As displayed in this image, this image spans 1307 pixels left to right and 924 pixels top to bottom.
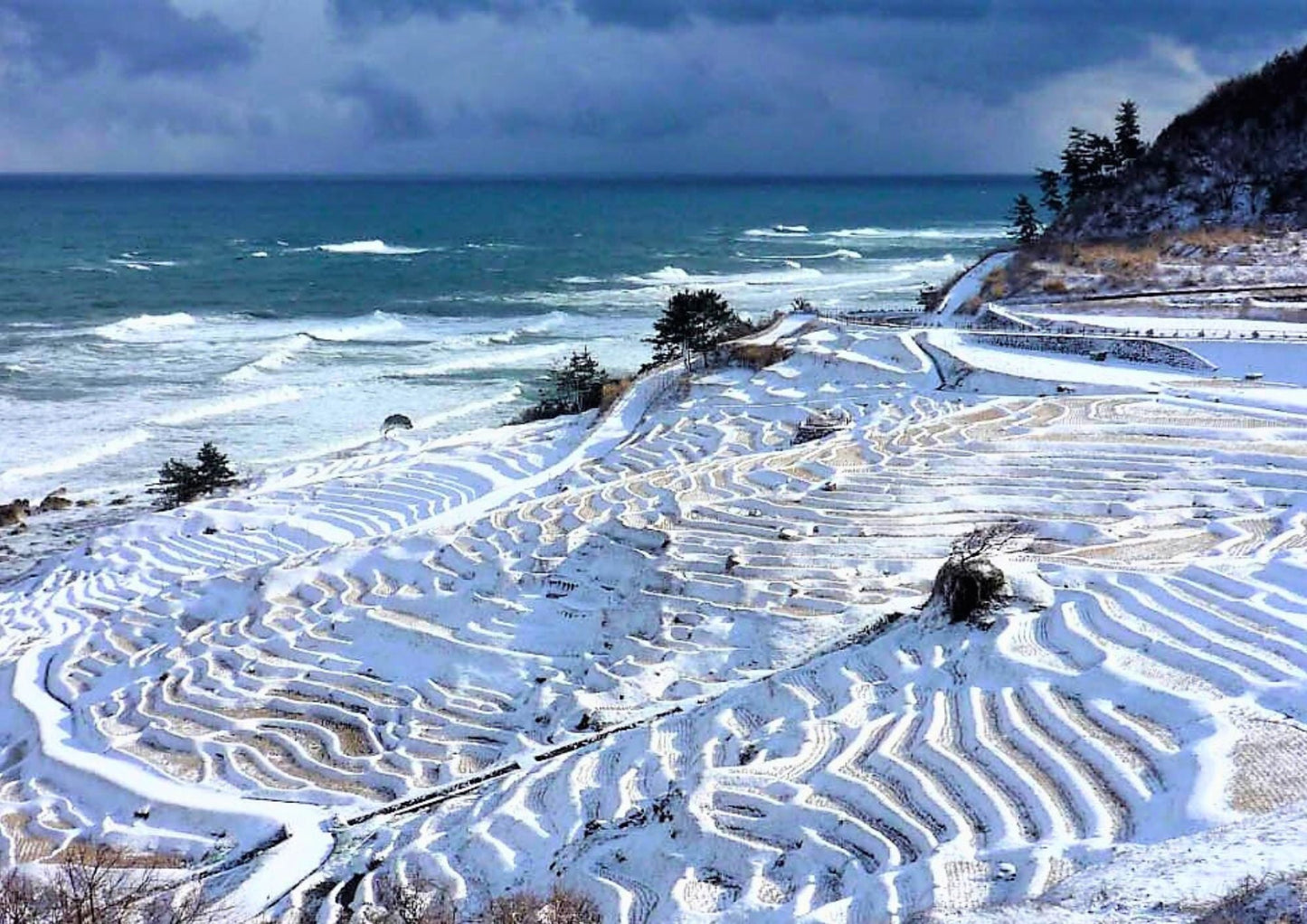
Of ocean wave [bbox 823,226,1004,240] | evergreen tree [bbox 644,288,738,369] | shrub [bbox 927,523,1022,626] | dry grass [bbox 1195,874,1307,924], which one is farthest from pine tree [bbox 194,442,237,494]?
ocean wave [bbox 823,226,1004,240]

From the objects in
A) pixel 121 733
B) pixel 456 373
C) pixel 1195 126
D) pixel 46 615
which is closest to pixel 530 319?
pixel 456 373

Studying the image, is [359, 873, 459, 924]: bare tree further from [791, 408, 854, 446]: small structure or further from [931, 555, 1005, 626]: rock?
[791, 408, 854, 446]: small structure

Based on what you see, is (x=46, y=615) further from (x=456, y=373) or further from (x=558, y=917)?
(x=456, y=373)

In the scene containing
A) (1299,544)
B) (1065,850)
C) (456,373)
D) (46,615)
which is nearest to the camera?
(1065,850)

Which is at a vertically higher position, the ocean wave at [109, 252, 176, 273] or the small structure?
the ocean wave at [109, 252, 176, 273]

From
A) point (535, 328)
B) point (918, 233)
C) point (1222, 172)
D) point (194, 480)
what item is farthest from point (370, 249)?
point (194, 480)

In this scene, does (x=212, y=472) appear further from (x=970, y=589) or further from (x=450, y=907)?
(x=450, y=907)
